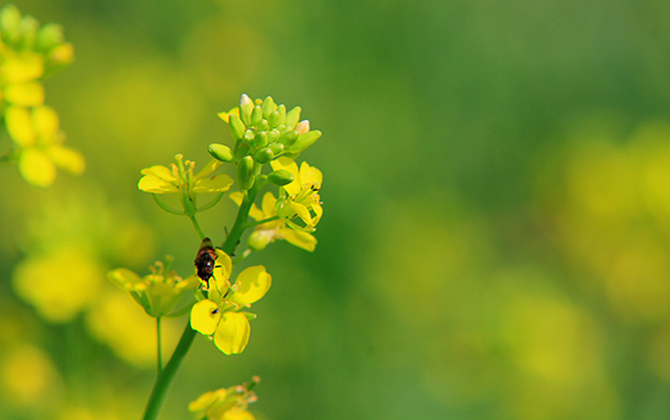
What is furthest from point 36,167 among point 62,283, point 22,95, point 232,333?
point 62,283

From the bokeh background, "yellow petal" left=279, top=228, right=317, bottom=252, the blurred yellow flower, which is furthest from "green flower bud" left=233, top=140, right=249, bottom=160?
the blurred yellow flower

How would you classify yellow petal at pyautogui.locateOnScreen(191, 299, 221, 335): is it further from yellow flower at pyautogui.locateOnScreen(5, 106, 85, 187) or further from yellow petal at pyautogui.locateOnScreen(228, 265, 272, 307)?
yellow flower at pyautogui.locateOnScreen(5, 106, 85, 187)

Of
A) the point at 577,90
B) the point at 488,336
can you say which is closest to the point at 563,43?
the point at 577,90

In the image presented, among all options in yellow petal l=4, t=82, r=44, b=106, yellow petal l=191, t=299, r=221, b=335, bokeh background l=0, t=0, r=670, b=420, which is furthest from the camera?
bokeh background l=0, t=0, r=670, b=420

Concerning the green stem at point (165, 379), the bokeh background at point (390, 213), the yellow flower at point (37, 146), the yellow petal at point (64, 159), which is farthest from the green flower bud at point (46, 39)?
the green stem at point (165, 379)

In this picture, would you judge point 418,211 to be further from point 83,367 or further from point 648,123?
point 83,367

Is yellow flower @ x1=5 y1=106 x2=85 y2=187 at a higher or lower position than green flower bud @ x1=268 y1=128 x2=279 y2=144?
higher

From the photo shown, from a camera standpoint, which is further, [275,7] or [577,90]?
[577,90]
